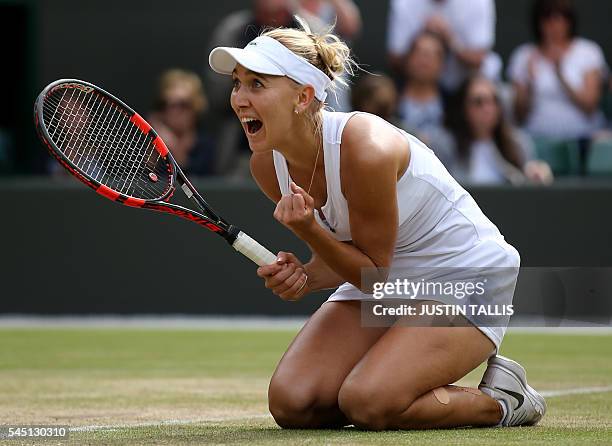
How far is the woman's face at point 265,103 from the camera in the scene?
432 centimetres

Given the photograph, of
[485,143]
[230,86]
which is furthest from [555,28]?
[230,86]

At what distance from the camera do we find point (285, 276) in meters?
4.31

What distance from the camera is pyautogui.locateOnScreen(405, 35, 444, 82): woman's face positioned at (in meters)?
9.65

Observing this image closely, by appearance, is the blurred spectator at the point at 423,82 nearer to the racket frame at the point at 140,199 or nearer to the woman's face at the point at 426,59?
the woman's face at the point at 426,59

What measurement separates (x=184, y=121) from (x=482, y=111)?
7.31 feet

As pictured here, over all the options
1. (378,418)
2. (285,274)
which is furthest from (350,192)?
(378,418)

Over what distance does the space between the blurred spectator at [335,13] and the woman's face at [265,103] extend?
5806 mm

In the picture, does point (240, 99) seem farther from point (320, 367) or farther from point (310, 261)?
point (320, 367)

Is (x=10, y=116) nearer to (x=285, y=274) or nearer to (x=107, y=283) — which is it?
(x=107, y=283)

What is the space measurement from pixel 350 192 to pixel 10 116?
26.6 ft

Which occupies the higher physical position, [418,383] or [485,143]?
[418,383]

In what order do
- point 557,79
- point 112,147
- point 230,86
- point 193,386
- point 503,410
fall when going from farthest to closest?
point 230,86 < point 557,79 < point 193,386 < point 112,147 < point 503,410

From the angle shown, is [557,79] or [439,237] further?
[557,79]

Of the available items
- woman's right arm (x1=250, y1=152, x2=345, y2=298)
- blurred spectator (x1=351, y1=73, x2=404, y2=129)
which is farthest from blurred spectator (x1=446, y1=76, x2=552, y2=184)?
woman's right arm (x1=250, y1=152, x2=345, y2=298)
